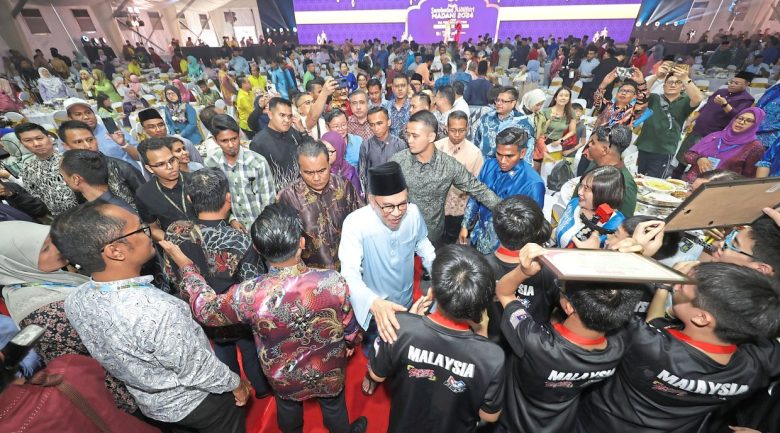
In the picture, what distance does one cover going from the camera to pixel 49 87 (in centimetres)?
854

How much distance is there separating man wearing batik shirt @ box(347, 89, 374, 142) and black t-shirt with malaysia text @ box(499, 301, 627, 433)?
3517 millimetres

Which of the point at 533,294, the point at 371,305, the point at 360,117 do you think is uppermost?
the point at 360,117

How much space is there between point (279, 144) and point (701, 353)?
3.81 m

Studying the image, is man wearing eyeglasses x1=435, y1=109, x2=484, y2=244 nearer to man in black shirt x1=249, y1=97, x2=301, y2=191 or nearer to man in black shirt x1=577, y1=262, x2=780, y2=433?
man in black shirt x1=249, y1=97, x2=301, y2=191

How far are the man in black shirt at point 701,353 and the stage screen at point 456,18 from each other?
784 inches

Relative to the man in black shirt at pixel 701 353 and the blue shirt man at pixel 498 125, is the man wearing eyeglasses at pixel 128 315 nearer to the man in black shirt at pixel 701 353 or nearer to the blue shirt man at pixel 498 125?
the man in black shirt at pixel 701 353

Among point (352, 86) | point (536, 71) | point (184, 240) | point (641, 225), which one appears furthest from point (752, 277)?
point (536, 71)

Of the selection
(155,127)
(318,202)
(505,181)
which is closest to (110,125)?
(155,127)

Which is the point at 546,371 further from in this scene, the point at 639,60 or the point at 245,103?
the point at 639,60

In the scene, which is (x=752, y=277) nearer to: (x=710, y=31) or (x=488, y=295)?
(x=488, y=295)

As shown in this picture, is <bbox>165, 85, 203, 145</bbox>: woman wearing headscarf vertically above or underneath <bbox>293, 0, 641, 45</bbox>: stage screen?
underneath

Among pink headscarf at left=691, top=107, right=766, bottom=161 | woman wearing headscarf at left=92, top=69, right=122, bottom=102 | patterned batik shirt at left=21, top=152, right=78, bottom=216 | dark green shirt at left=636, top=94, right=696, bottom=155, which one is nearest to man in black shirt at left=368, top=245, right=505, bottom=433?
patterned batik shirt at left=21, top=152, right=78, bottom=216

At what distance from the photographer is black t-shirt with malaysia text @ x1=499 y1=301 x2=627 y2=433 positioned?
1.36 m

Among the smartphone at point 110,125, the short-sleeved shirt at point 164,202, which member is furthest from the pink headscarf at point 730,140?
the smartphone at point 110,125
